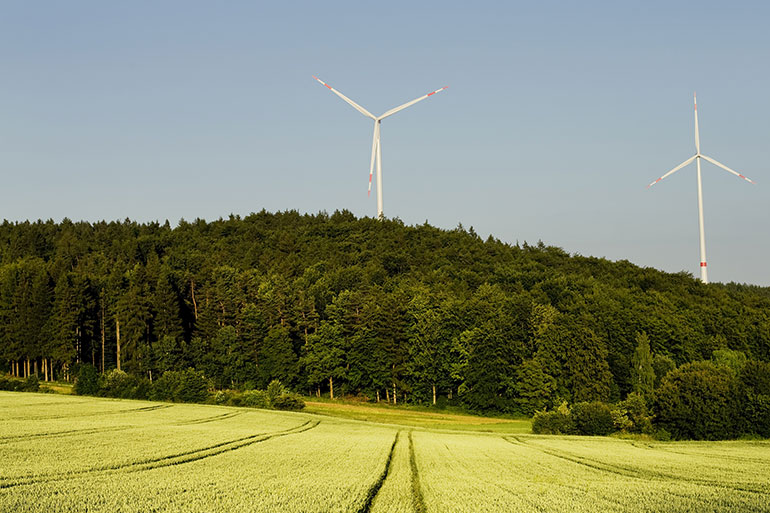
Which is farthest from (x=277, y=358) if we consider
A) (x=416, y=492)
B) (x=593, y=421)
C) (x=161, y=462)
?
(x=416, y=492)

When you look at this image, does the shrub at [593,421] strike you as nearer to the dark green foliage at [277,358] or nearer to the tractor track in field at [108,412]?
the tractor track in field at [108,412]

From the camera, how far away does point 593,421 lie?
224 ft

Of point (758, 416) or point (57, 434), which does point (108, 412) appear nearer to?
point (57, 434)

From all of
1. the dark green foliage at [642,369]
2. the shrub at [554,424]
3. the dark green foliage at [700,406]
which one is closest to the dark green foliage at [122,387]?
the shrub at [554,424]

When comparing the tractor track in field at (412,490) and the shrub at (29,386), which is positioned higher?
the tractor track in field at (412,490)

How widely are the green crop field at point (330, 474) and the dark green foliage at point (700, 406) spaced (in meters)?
23.5

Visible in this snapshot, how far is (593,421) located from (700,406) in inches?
472

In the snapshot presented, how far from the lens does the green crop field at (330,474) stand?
1952 cm

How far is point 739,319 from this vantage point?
137500mm

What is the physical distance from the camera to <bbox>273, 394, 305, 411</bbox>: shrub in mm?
81287

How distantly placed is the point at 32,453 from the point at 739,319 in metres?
141

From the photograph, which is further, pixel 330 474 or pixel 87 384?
pixel 87 384

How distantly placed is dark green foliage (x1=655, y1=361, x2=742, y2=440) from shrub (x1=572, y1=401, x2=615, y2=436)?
22.6 feet

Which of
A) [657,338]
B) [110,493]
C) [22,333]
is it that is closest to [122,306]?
[22,333]
